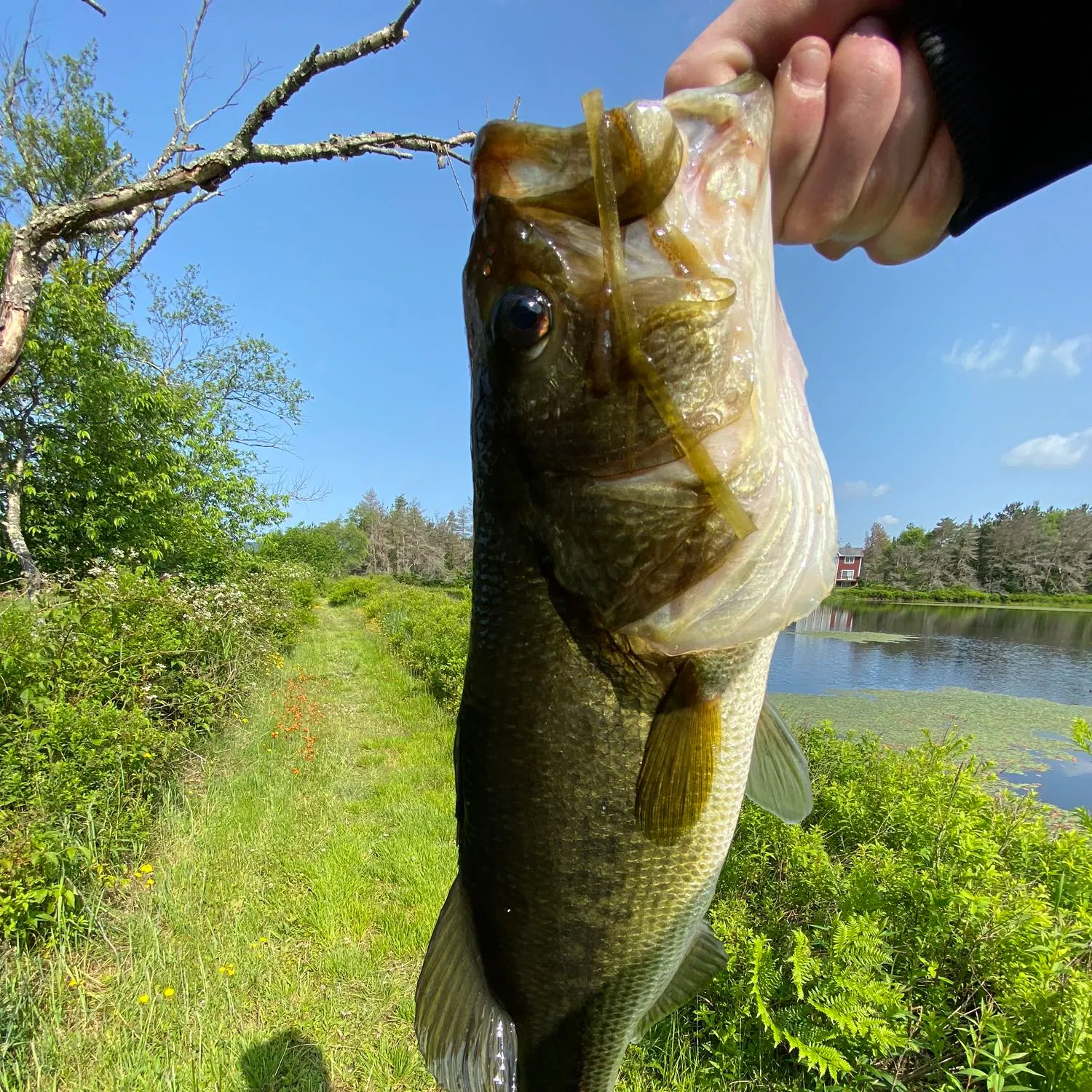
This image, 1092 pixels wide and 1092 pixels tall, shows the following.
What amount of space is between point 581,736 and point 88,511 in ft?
35.9

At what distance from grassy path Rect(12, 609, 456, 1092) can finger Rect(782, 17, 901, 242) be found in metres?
4.60

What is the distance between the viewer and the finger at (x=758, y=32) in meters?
1.13

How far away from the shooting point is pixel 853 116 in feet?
3.67

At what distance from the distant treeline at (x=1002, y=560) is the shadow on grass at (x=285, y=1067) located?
206ft

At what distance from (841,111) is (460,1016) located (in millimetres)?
2253

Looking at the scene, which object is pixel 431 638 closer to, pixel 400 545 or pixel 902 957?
pixel 902 957

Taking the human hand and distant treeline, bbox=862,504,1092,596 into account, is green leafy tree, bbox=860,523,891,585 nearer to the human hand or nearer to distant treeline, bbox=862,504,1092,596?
distant treeline, bbox=862,504,1092,596

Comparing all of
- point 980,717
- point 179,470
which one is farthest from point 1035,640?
point 179,470

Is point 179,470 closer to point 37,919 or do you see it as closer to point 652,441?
point 37,919

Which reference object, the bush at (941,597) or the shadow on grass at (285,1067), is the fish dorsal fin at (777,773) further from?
the bush at (941,597)

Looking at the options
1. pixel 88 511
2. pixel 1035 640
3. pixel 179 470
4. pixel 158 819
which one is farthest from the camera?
pixel 1035 640

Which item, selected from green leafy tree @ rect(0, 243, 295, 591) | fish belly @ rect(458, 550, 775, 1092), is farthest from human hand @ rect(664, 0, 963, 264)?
green leafy tree @ rect(0, 243, 295, 591)

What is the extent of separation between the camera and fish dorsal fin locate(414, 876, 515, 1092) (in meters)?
1.54

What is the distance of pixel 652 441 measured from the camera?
1185mm
